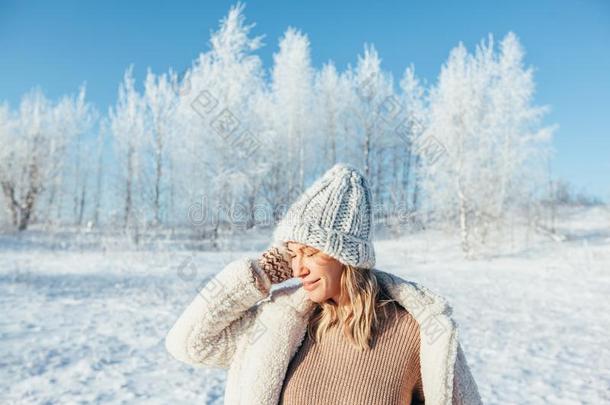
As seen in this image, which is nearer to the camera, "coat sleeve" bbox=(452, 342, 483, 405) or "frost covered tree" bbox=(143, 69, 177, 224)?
"coat sleeve" bbox=(452, 342, 483, 405)

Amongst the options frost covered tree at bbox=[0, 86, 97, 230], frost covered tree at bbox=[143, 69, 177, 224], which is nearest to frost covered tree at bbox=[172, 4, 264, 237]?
frost covered tree at bbox=[143, 69, 177, 224]

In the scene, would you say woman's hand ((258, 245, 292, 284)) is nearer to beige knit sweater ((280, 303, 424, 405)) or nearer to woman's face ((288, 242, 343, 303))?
woman's face ((288, 242, 343, 303))

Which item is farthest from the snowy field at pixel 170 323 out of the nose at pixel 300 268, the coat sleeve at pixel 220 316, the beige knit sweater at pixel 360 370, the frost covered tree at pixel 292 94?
the frost covered tree at pixel 292 94

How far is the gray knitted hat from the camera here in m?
1.29

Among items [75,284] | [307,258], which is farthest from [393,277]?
[75,284]

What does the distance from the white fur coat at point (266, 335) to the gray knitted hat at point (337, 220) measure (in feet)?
0.53

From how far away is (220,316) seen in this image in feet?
4.39

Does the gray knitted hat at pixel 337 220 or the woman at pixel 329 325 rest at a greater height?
the gray knitted hat at pixel 337 220

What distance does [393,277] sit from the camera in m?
1.40

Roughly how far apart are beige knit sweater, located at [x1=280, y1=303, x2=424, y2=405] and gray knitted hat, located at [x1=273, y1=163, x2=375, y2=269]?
0.23 metres

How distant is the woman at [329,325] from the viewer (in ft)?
4.24

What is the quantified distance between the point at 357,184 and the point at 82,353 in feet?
14.4

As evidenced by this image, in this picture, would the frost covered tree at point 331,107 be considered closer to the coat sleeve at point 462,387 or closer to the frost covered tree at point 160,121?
the frost covered tree at point 160,121

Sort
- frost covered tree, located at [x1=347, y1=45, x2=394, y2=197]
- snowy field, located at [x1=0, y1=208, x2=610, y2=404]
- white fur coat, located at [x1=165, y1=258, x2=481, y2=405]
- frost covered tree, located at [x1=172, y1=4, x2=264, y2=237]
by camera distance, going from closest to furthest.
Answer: white fur coat, located at [x1=165, y1=258, x2=481, y2=405], snowy field, located at [x1=0, y1=208, x2=610, y2=404], frost covered tree, located at [x1=172, y1=4, x2=264, y2=237], frost covered tree, located at [x1=347, y1=45, x2=394, y2=197]
